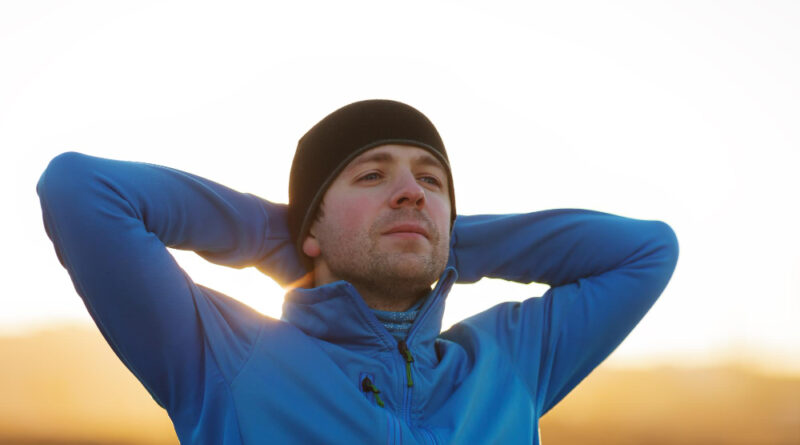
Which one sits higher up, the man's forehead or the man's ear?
the man's forehead

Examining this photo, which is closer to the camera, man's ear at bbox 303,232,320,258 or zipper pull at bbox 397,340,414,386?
zipper pull at bbox 397,340,414,386

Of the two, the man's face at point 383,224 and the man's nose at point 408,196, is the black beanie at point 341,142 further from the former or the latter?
the man's nose at point 408,196

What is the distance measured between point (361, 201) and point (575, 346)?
926 millimetres

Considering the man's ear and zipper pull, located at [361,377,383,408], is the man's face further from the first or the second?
zipper pull, located at [361,377,383,408]

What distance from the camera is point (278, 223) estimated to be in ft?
8.59

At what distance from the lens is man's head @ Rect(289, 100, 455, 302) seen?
7.86 feet

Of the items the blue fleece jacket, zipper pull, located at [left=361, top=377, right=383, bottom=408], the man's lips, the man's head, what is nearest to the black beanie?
the man's head

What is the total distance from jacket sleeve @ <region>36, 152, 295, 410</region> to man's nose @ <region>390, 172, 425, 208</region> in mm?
587

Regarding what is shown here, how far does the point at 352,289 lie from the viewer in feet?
7.45

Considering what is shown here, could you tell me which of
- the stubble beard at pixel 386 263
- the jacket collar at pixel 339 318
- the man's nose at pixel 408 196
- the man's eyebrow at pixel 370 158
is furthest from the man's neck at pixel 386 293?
the man's eyebrow at pixel 370 158

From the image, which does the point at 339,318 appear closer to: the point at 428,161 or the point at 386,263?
the point at 386,263

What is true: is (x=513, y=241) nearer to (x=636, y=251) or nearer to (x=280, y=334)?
(x=636, y=251)

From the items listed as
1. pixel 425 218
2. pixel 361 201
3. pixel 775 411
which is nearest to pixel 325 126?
pixel 361 201

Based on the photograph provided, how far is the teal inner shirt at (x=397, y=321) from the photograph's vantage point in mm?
2412
